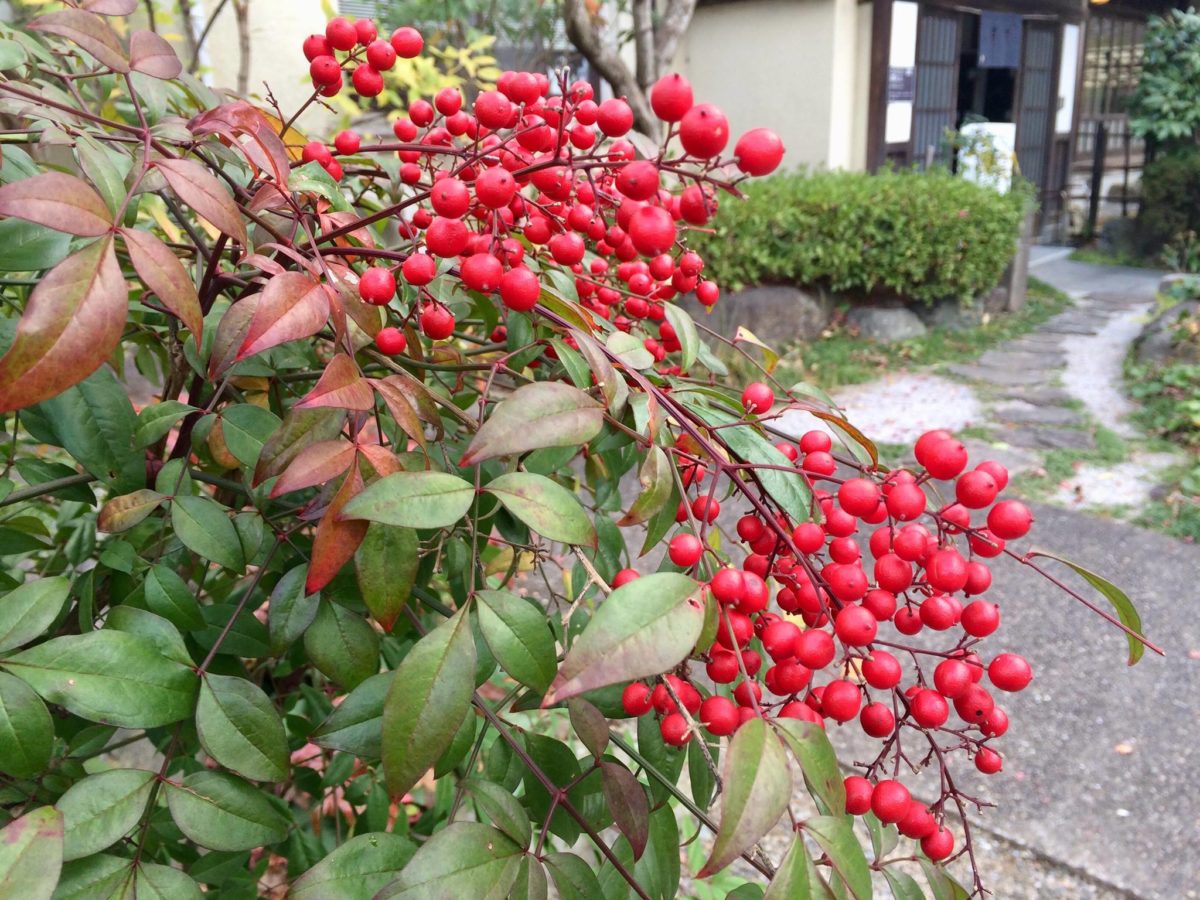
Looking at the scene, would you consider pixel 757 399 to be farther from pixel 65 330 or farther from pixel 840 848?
pixel 65 330

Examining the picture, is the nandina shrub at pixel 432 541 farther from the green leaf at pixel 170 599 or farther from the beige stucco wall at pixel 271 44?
the beige stucco wall at pixel 271 44

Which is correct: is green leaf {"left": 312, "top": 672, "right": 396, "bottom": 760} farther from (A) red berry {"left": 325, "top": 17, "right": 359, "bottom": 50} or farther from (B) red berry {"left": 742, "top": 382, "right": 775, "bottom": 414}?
(A) red berry {"left": 325, "top": 17, "right": 359, "bottom": 50}

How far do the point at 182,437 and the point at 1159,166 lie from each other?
966 cm

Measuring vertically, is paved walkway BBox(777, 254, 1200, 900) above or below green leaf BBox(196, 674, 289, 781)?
below

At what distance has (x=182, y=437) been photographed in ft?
2.82

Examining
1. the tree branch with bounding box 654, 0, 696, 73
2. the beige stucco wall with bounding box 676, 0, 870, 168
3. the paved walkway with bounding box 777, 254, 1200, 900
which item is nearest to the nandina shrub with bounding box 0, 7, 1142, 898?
the paved walkway with bounding box 777, 254, 1200, 900

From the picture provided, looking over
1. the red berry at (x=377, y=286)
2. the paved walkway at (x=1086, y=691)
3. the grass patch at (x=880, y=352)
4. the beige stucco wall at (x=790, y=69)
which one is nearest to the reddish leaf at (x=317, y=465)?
the red berry at (x=377, y=286)

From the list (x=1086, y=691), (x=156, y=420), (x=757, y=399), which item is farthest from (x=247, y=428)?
(x=1086, y=691)

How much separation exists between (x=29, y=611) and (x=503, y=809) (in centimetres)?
34

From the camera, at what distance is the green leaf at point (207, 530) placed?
71cm

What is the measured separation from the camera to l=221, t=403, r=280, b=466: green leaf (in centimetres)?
75

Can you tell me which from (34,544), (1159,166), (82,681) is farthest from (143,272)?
(1159,166)

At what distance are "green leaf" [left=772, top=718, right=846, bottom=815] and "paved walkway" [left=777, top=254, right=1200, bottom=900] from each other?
1.67 m

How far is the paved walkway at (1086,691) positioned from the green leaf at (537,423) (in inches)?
70.3
